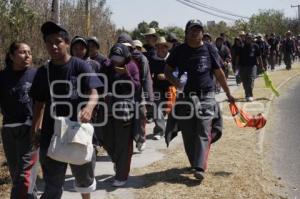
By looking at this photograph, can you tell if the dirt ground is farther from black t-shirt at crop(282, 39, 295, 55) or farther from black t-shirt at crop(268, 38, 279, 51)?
black t-shirt at crop(268, 38, 279, 51)

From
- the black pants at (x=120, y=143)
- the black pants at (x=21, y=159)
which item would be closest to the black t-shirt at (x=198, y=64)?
the black pants at (x=120, y=143)

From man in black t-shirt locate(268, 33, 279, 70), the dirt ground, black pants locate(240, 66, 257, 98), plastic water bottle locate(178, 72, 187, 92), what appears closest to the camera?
the dirt ground

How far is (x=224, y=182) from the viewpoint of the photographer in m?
6.23

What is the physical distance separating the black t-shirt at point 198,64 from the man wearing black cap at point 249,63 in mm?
7580

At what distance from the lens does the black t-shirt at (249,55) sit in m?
13.8

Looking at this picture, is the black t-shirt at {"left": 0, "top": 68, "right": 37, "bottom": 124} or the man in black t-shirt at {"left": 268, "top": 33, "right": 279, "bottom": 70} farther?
the man in black t-shirt at {"left": 268, "top": 33, "right": 279, "bottom": 70}

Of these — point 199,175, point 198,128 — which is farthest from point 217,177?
point 198,128

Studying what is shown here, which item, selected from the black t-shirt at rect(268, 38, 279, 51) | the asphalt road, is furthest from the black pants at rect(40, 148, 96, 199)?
the black t-shirt at rect(268, 38, 279, 51)

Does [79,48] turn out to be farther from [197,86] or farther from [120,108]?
[197,86]

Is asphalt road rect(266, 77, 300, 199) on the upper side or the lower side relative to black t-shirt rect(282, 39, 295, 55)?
lower

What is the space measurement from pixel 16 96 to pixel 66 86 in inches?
31.4

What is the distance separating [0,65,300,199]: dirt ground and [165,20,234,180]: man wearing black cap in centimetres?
27

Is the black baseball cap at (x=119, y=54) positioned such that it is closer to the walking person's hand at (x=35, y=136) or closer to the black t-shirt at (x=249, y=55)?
the walking person's hand at (x=35, y=136)

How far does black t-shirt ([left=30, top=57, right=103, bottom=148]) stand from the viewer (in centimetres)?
433
